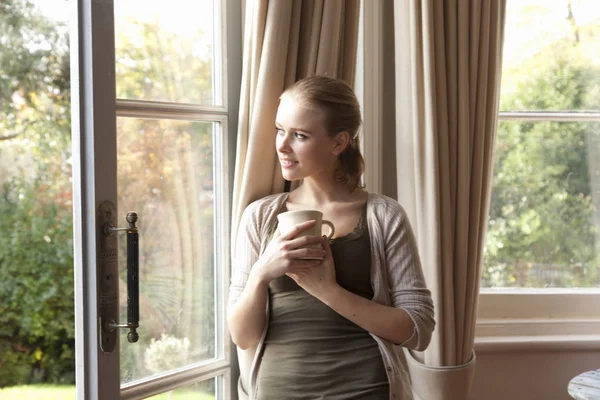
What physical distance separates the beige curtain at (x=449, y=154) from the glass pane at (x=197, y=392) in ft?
1.82

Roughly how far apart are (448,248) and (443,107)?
0.38m

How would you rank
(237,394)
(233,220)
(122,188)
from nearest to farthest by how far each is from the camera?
(122,188), (233,220), (237,394)

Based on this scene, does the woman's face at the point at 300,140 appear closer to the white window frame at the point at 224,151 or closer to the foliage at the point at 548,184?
the white window frame at the point at 224,151

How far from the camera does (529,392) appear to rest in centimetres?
222

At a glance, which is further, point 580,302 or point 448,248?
point 580,302

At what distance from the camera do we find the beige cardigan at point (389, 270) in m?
1.54

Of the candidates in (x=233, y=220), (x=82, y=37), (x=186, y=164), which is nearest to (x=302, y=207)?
(x=233, y=220)

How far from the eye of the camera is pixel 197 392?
1823 millimetres

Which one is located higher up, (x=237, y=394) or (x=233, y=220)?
(x=233, y=220)

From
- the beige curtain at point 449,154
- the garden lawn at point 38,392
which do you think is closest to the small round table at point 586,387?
the beige curtain at point 449,154

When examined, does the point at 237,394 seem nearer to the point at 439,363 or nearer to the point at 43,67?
the point at 439,363

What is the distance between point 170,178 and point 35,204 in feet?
1.39

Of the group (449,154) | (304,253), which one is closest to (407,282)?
(304,253)

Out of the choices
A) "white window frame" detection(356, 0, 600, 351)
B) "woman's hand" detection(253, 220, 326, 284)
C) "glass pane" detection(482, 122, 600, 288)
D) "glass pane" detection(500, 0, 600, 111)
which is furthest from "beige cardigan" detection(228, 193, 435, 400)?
"glass pane" detection(500, 0, 600, 111)
